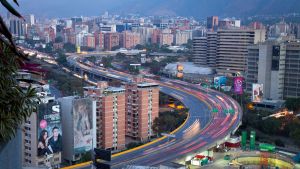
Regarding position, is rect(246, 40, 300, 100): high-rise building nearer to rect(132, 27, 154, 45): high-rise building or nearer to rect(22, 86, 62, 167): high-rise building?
rect(22, 86, 62, 167): high-rise building

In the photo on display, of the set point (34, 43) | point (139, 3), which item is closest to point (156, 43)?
point (34, 43)

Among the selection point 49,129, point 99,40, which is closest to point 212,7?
point 99,40

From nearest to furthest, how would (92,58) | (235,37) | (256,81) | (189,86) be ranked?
(256,81) < (189,86) < (235,37) < (92,58)

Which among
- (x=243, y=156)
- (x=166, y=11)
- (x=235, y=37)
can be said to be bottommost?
(x=243, y=156)

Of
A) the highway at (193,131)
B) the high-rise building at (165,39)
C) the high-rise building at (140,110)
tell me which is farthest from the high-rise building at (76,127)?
the high-rise building at (165,39)

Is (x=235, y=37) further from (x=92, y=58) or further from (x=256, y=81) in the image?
(x=92, y=58)

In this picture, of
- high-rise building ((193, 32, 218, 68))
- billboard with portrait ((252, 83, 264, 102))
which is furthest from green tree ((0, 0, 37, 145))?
high-rise building ((193, 32, 218, 68))

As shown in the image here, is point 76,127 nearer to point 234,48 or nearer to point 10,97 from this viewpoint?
point 10,97
